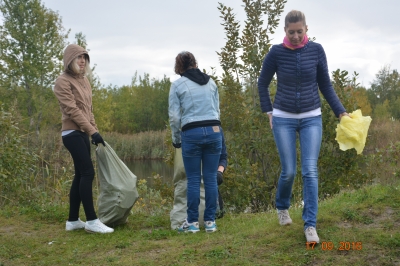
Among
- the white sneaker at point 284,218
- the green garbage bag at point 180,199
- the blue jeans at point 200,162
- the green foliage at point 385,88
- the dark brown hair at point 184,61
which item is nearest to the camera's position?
the white sneaker at point 284,218

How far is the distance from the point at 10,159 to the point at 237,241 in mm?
4513

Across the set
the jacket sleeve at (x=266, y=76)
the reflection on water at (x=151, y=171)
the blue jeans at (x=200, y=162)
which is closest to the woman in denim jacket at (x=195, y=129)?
the blue jeans at (x=200, y=162)

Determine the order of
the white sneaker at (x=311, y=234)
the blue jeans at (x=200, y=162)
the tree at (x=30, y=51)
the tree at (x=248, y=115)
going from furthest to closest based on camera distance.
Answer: the tree at (x=30, y=51), the tree at (x=248, y=115), the blue jeans at (x=200, y=162), the white sneaker at (x=311, y=234)

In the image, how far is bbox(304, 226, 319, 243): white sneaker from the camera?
12.4ft

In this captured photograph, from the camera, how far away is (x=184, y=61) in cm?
482

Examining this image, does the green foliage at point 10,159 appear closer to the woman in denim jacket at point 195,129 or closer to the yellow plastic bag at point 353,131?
the woman in denim jacket at point 195,129

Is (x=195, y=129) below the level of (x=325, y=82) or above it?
below

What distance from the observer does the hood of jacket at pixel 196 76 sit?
470 cm

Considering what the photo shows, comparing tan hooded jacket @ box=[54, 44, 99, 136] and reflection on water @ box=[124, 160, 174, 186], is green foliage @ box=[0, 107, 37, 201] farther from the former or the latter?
reflection on water @ box=[124, 160, 174, 186]

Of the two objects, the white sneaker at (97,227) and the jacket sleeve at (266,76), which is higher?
the jacket sleeve at (266,76)

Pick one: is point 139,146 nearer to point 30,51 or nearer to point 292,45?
point 30,51

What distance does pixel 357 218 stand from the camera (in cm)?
452
